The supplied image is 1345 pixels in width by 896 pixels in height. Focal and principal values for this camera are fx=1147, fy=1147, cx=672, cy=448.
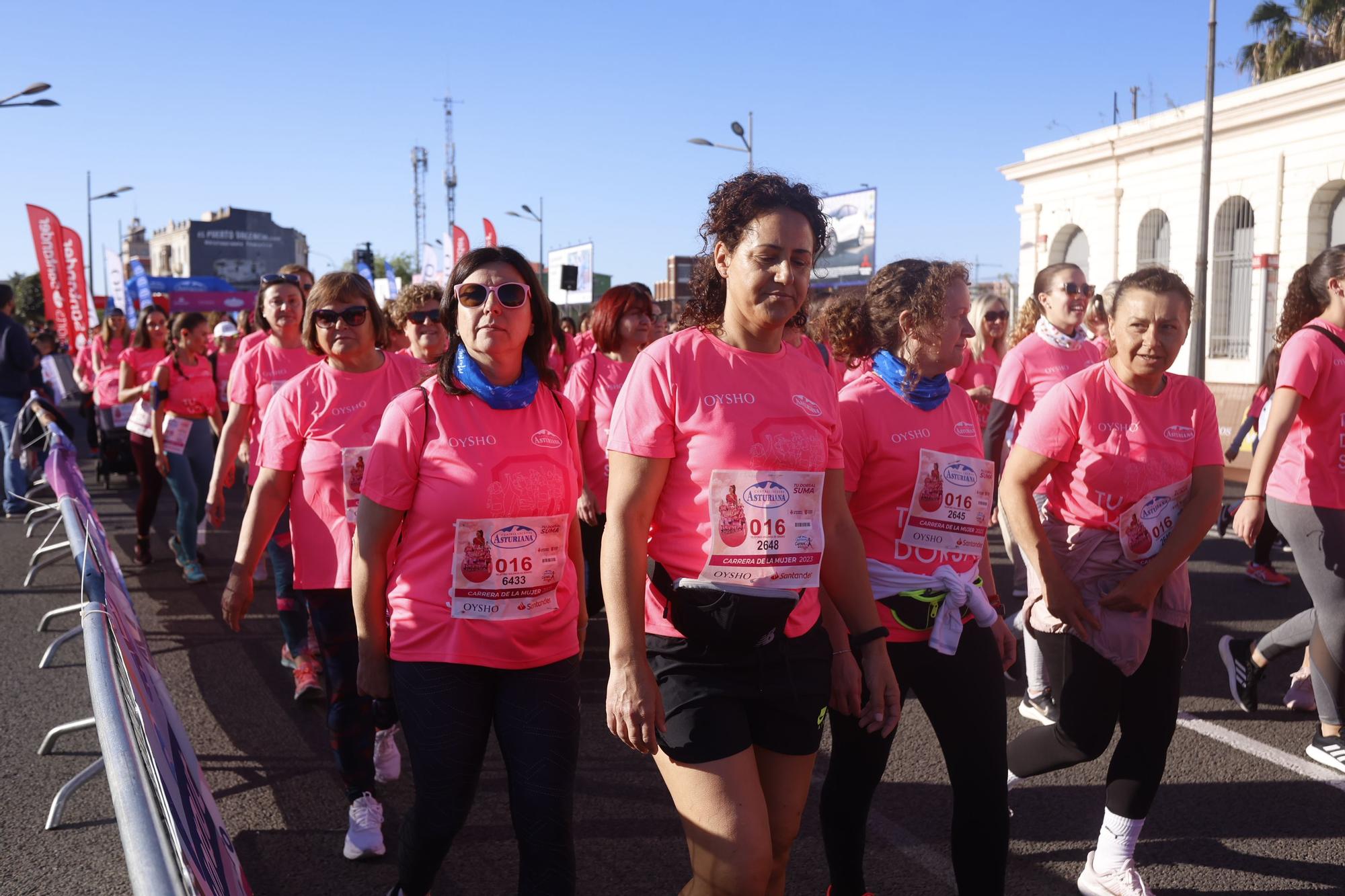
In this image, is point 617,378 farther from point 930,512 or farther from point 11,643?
point 11,643

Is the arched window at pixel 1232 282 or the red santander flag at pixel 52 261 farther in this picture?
the red santander flag at pixel 52 261

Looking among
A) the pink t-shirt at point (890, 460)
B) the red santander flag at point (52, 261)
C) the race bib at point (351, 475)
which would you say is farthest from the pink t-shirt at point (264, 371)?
the red santander flag at point (52, 261)

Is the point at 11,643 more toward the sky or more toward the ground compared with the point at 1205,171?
more toward the ground

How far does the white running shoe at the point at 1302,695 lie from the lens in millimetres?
5371

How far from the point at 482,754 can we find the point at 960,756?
1.23 m

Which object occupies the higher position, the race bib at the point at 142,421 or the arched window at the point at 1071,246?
the arched window at the point at 1071,246

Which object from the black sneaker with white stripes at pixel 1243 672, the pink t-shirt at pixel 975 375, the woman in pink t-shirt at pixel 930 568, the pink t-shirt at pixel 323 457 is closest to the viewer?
the woman in pink t-shirt at pixel 930 568

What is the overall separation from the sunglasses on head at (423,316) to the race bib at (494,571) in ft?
7.31

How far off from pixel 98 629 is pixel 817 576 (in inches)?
70.7

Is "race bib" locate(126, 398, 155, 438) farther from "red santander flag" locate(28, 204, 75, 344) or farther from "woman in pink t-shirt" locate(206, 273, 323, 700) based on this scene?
"red santander flag" locate(28, 204, 75, 344)

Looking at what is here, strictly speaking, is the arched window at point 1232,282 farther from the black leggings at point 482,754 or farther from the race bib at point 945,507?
the black leggings at point 482,754

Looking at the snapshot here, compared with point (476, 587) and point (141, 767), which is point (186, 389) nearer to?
point (476, 587)

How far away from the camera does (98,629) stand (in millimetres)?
2877

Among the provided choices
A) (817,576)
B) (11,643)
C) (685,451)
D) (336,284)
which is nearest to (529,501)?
(685,451)
